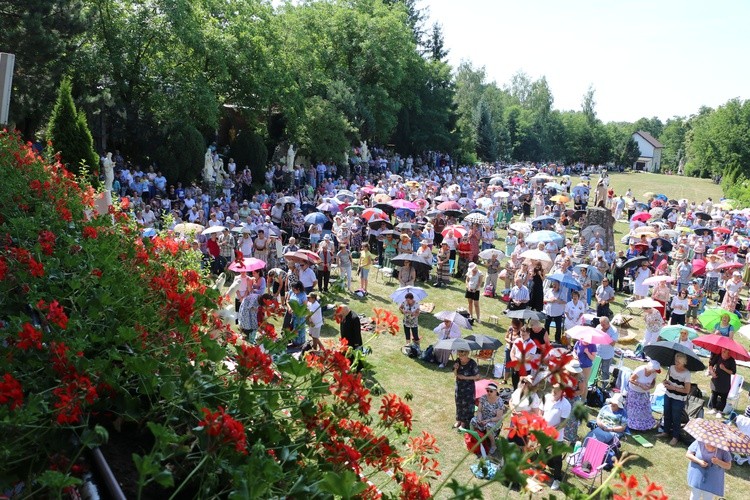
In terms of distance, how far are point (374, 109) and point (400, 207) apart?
21.2 meters

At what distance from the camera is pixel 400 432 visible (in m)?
3.57

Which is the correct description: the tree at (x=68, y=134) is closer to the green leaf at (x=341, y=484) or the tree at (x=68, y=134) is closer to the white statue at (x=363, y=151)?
the green leaf at (x=341, y=484)

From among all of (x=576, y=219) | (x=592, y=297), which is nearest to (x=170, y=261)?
(x=592, y=297)

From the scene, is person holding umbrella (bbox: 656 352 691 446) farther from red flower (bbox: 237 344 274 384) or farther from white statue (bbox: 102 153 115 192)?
white statue (bbox: 102 153 115 192)

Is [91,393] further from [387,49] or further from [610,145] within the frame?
[610,145]

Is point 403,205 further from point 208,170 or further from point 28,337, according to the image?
point 28,337

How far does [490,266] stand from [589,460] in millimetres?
9403

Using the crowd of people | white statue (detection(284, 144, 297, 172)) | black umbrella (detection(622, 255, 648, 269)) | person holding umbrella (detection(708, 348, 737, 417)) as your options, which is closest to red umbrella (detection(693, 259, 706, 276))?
the crowd of people

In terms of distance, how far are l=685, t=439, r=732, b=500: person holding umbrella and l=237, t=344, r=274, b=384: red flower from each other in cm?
623

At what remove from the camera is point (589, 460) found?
8.70 meters

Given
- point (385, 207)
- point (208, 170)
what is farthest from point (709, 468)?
point (208, 170)

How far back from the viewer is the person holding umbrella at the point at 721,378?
10.8 meters

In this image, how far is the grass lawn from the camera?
8.94m

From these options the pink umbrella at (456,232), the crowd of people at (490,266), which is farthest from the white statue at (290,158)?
the pink umbrella at (456,232)
